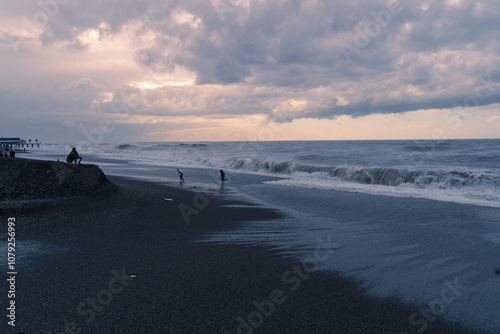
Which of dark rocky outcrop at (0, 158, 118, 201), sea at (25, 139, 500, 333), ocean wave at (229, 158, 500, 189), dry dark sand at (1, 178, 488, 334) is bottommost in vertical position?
sea at (25, 139, 500, 333)

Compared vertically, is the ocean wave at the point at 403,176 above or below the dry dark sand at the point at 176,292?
above

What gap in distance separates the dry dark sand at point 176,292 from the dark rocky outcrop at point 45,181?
418 cm

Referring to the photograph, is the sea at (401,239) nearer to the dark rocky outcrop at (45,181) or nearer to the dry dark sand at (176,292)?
the dry dark sand at (176,292)

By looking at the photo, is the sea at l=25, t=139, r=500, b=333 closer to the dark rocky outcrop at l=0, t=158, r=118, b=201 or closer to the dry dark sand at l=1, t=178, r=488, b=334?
the dry dark sand at l=1, t=178, r=488, b=334

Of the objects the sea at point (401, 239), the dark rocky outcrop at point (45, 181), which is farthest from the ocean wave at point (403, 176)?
the dark rocky outcrop at point (45, 181)

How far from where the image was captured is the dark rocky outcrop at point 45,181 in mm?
13609

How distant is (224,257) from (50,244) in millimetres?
4400

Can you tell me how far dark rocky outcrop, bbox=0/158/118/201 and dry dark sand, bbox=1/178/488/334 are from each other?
4180 millimetres

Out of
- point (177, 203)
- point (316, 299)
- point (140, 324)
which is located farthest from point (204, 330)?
point (177, 203)

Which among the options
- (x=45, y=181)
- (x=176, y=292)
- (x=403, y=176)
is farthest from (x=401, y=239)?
(x=403, y=176)

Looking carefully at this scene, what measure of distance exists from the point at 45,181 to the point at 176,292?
1106 centimetres

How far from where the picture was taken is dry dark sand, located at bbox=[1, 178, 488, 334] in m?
4.97

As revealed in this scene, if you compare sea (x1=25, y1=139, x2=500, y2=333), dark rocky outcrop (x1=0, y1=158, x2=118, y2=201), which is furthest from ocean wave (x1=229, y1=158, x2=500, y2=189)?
dark rocky outcrop (x1=0, y1=158, x2=118, y2=201)

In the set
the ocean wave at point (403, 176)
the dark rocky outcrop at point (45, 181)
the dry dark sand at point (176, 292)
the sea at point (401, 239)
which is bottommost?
the sea at point (401, 239)
